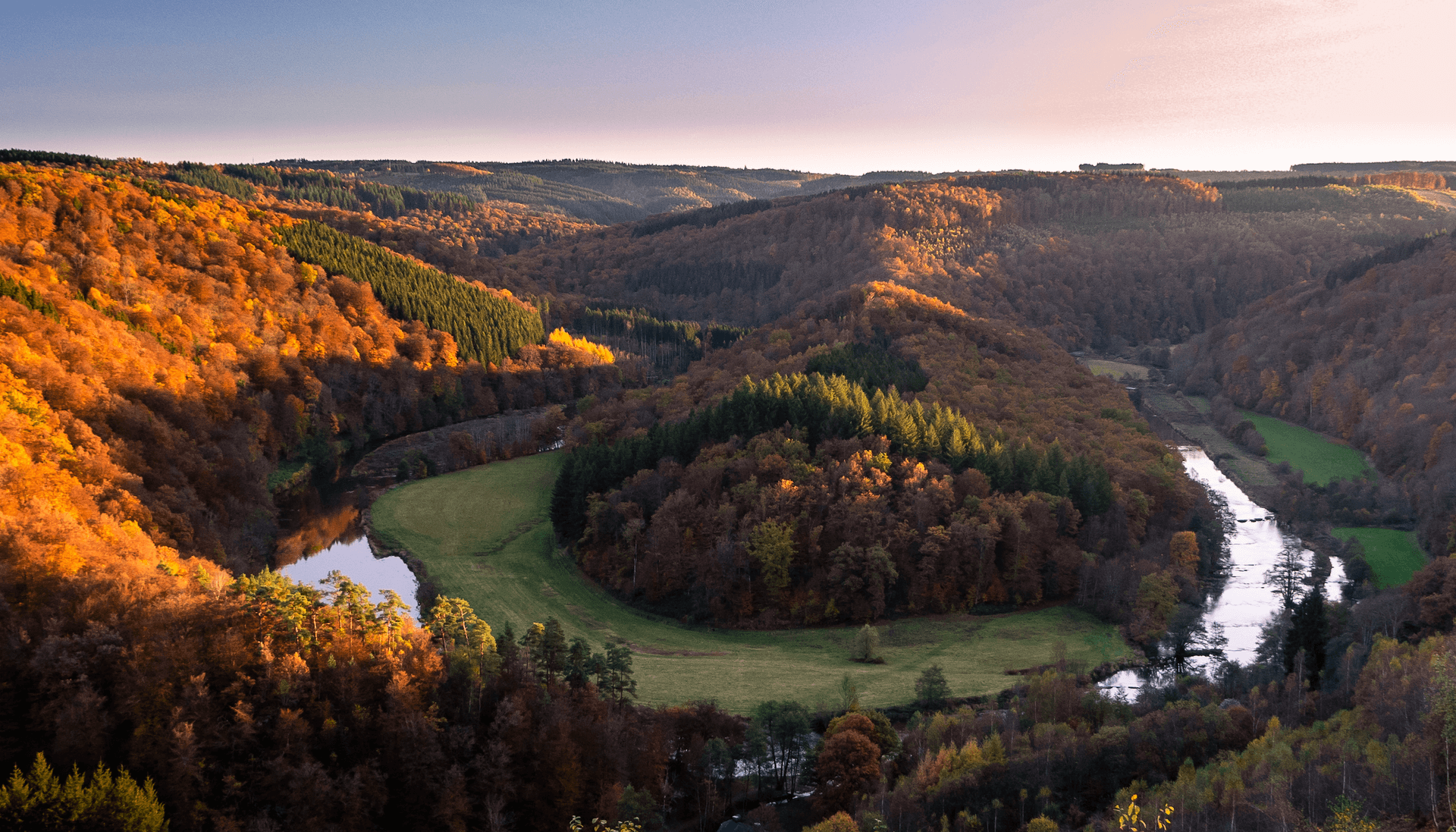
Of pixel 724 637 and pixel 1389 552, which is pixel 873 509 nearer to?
pixel 724 637

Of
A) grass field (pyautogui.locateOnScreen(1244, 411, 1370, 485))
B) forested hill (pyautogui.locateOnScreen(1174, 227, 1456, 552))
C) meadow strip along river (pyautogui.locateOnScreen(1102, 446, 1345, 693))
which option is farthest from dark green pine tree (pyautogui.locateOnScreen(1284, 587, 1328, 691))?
grass field (pyautogui.locateOnScreen(1244, 411, 1370, 485))

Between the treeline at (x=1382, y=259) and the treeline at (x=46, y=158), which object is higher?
the treeline at (x=46, y=158)

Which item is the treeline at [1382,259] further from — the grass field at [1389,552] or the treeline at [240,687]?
the treeline at [240,687]

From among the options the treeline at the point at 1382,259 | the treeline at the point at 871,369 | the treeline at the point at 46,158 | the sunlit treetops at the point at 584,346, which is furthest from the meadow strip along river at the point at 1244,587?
the treeline at the point at 46,158

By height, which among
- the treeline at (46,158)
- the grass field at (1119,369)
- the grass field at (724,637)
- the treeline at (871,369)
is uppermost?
the treeline at (46,158)

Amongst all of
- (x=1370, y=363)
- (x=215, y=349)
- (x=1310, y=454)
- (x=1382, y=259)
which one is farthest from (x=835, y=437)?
(x=1382, y=259)

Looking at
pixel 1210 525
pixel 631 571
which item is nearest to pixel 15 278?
pixel 631 571
